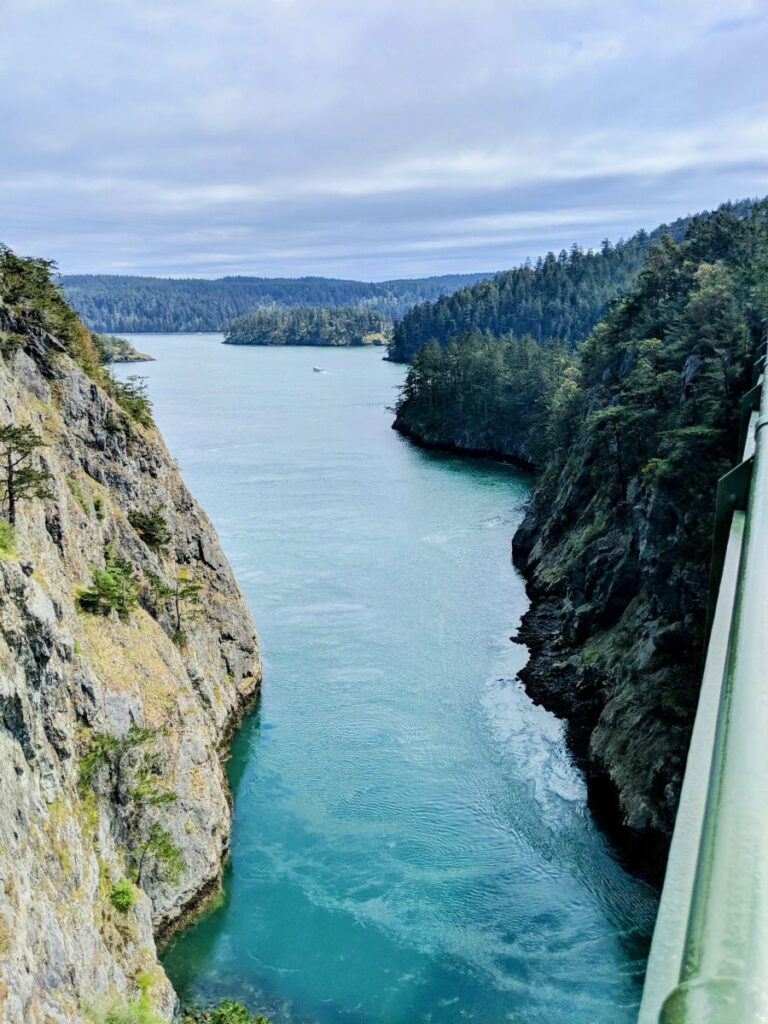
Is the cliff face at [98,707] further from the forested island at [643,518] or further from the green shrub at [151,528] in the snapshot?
the forested island at [643,518]

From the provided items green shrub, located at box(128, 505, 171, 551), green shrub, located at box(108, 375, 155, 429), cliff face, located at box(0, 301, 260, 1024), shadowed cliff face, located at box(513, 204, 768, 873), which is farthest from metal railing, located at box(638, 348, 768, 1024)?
green shrub, located at box(108, 375, 155, 429)

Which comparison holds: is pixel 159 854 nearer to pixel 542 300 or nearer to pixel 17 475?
pixel 17 475

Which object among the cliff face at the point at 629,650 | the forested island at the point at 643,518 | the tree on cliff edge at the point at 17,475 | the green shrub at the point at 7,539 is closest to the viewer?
the green shrub at the point at 7,539

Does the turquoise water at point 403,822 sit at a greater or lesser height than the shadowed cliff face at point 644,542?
lesser

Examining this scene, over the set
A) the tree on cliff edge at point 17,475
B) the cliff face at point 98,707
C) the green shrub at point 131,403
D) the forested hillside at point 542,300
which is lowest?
the cliff face at point 98,707

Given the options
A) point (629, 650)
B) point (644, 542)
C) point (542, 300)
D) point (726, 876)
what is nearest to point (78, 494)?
point (644, 542)

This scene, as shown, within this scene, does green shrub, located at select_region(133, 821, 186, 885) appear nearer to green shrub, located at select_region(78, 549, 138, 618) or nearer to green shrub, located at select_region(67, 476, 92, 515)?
green shrub, located at select_region(78, 549, 138, 618)

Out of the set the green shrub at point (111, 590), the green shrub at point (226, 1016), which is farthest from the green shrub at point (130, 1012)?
the green shrub at point (111, 590)
